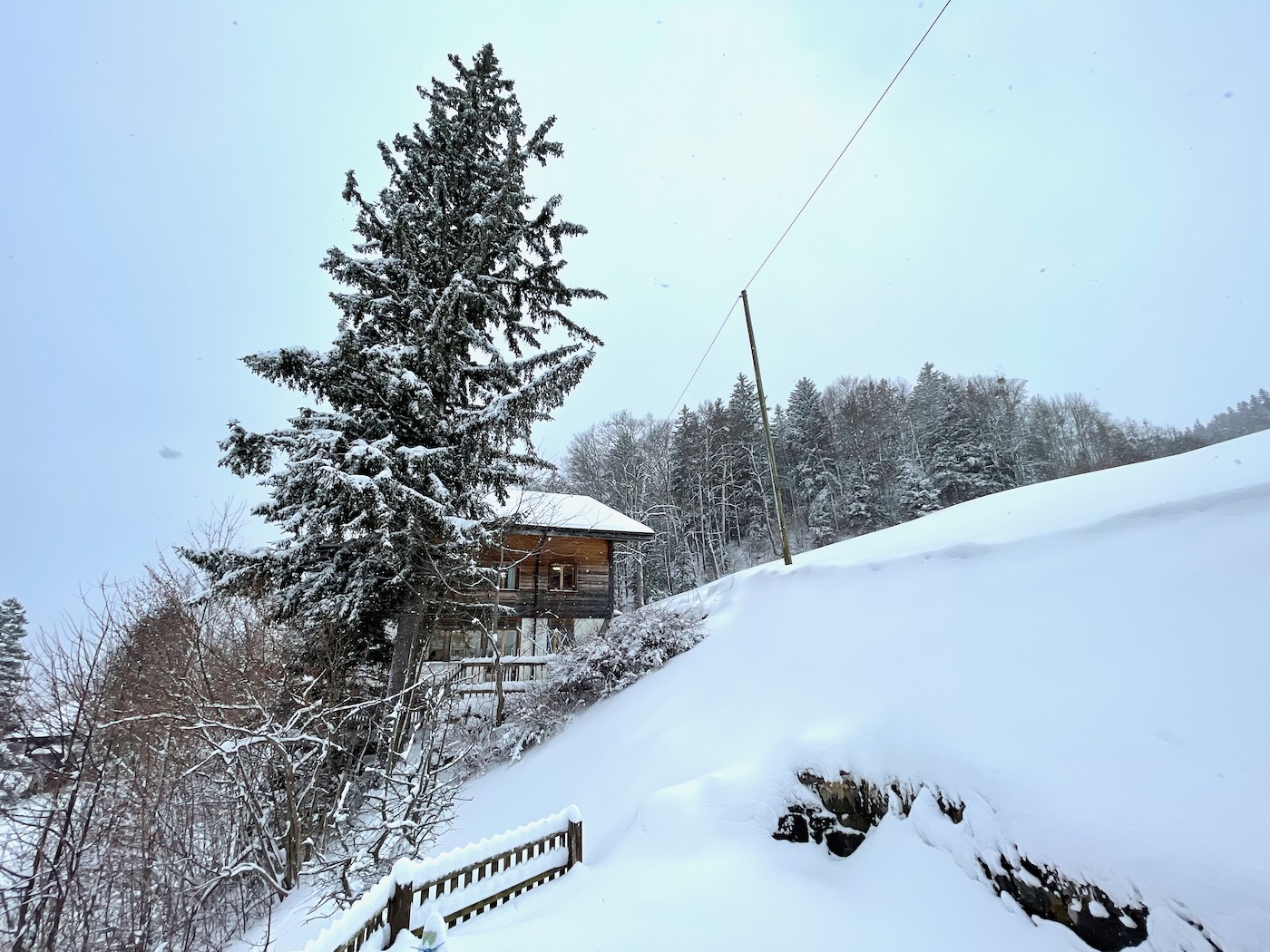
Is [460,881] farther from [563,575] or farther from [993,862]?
[563,575]

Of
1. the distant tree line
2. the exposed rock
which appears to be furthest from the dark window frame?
the exposed rock

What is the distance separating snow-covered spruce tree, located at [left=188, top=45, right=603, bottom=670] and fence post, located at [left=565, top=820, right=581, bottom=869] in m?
4.77

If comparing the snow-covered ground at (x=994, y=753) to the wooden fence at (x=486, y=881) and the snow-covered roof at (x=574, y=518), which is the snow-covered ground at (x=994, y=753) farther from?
the snow-covered roof at (x=574, y=518)

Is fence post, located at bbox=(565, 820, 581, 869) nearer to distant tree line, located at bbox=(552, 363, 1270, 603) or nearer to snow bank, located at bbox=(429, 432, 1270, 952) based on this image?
snow bank, located at bbox=(429, 432, 1270, 952)

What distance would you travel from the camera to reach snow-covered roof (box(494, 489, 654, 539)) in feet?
50.3

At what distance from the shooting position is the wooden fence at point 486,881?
3.69 metres

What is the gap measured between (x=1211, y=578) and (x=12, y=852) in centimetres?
1251

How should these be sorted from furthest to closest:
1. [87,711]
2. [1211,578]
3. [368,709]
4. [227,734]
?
[368,709], [227,734], [87,711], [1211,578]

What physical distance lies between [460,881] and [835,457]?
3507 centimetres

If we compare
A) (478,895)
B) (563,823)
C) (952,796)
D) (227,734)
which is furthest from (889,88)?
(227,734)

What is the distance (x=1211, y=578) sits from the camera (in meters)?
3.61

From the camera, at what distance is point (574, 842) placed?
16.7ft

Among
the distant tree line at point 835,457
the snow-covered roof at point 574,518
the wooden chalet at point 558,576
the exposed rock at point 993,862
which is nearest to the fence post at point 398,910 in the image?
the exposed rock at point 993,862

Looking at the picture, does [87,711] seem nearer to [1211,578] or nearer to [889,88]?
[1211,578]
